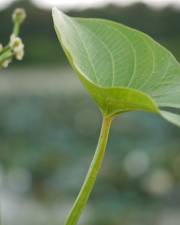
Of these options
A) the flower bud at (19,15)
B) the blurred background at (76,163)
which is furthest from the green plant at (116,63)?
the blurred background at (76,163)

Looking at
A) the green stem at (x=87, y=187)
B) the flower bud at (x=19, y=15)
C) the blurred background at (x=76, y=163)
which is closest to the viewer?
the green stem at (x=87, y=187)

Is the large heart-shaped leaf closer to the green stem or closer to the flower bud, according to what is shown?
the green stem

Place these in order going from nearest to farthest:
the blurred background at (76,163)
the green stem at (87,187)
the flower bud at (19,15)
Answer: the green stem at (87,187) < the flower bud at (19,15) < the blurred background at (76,163)

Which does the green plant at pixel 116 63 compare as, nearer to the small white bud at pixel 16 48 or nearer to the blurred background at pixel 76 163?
the small white bud at pixel 16 48

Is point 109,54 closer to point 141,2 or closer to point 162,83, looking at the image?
point 162,83

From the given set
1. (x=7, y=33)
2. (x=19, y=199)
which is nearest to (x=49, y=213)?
(x=19, y=199)

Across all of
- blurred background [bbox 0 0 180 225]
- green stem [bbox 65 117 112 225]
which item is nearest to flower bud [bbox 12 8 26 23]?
green stem [bbox 65 117 112 225]

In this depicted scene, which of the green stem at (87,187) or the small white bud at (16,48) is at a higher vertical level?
the small white bud at (16,48)

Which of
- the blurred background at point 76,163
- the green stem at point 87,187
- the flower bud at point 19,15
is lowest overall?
the blurred background at point 76,163

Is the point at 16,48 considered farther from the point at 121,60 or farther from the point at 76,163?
the point at 76,163
